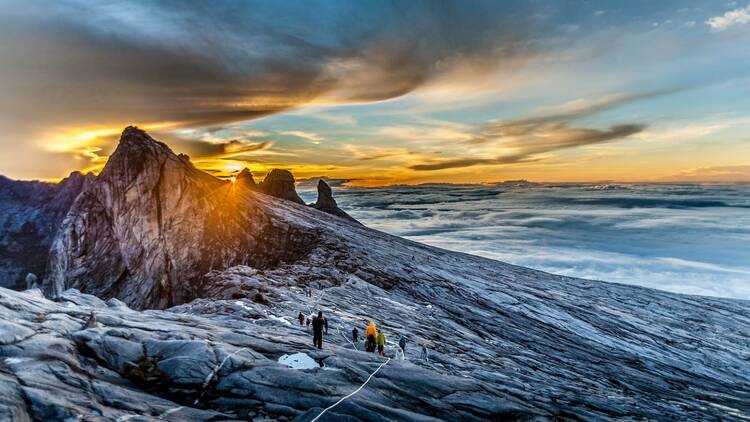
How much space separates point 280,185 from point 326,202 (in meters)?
17.4

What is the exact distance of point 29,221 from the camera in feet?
555

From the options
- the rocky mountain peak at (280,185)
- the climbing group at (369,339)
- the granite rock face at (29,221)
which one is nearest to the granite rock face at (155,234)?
the climbing group at (369,339)

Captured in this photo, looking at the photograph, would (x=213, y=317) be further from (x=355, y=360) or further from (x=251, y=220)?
(x=251, y=220)

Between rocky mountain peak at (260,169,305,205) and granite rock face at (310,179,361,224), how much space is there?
7790 millimetres

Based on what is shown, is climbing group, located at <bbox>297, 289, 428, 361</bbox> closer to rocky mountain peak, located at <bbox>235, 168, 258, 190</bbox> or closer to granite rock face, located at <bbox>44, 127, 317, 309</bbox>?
granite rock face, located at <bbox>44, 127, 317, 309</bbox>

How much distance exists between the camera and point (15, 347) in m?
19.1

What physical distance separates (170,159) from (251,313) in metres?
54.7

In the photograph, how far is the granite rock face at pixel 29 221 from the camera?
149875mm

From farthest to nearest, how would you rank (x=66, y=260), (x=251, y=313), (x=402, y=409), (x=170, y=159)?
(x=170, y=159)
(x=66, y=260)
(x=251, y=313)
(x=402, y=409)

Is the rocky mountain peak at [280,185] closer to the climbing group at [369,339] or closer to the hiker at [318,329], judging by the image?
the climbing group at [369,339]

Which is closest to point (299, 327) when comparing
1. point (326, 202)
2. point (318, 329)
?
point (318, 329)

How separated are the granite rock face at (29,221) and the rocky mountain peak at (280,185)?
70.7 meters

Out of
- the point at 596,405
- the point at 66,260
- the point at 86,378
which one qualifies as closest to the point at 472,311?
the point at 596,405

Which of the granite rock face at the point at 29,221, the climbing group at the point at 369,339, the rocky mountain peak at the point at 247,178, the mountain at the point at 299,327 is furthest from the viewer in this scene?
the granite rock face at the point at 29,221
